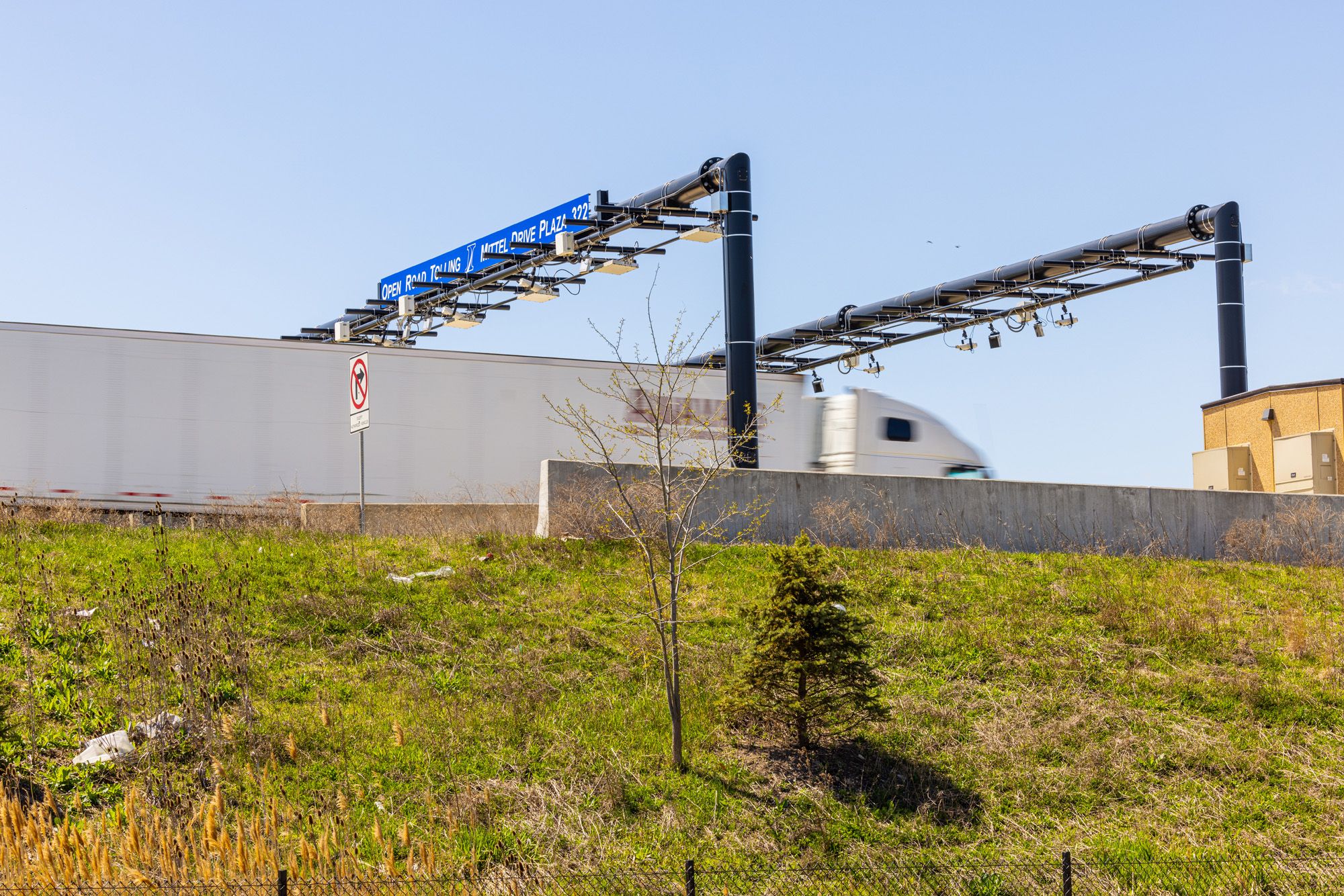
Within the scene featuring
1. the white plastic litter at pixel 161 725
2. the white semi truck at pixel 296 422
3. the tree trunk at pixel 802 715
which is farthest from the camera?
the white semi truck at pixel 296 422

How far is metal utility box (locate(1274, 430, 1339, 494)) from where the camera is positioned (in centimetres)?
2683

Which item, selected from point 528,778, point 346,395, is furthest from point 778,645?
point 346,395

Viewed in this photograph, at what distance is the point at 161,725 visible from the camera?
11273 millimetres

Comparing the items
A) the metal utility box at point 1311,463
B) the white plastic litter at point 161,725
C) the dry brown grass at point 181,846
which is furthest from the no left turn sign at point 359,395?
the metal utility box at point 1311,463

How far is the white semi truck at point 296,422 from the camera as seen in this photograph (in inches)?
1015

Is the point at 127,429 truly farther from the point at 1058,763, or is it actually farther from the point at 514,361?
the point at 1058,763

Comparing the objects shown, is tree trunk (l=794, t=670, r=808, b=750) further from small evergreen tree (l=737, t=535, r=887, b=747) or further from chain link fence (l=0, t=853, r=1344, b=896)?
chain link fence (l=0, t=853, r=1344, b=896)

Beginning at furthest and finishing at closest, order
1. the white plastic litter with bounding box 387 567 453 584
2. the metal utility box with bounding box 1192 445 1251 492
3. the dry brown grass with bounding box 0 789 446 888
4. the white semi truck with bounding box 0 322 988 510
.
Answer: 1. the metal utility box with bounding box 1192 445 1251 492
2. the white semi truck with bounding box 0 322 988 510
3. the white plastic litter with bounding box 387 567 453 584
4. the dry brown grass with bounding box 0 789 446 888

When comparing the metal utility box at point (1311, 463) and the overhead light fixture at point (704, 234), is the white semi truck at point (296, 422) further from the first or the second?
the metal utility box at point (1311, 463)

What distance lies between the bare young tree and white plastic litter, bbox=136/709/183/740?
4.33 metres

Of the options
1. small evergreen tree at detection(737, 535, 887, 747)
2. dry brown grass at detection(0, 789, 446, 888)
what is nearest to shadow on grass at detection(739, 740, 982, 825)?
small evergreen tree at detection(737, 535, 887, 747)

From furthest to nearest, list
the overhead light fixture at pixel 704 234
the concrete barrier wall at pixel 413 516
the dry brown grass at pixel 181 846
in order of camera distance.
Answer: the overhead light fixture at pixel 704 234 → the concrete barrier wall at pixel 413 516 → the dry brown grass at pixel 181 846

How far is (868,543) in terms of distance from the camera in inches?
776

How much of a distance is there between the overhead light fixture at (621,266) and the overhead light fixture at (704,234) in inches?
89.7
